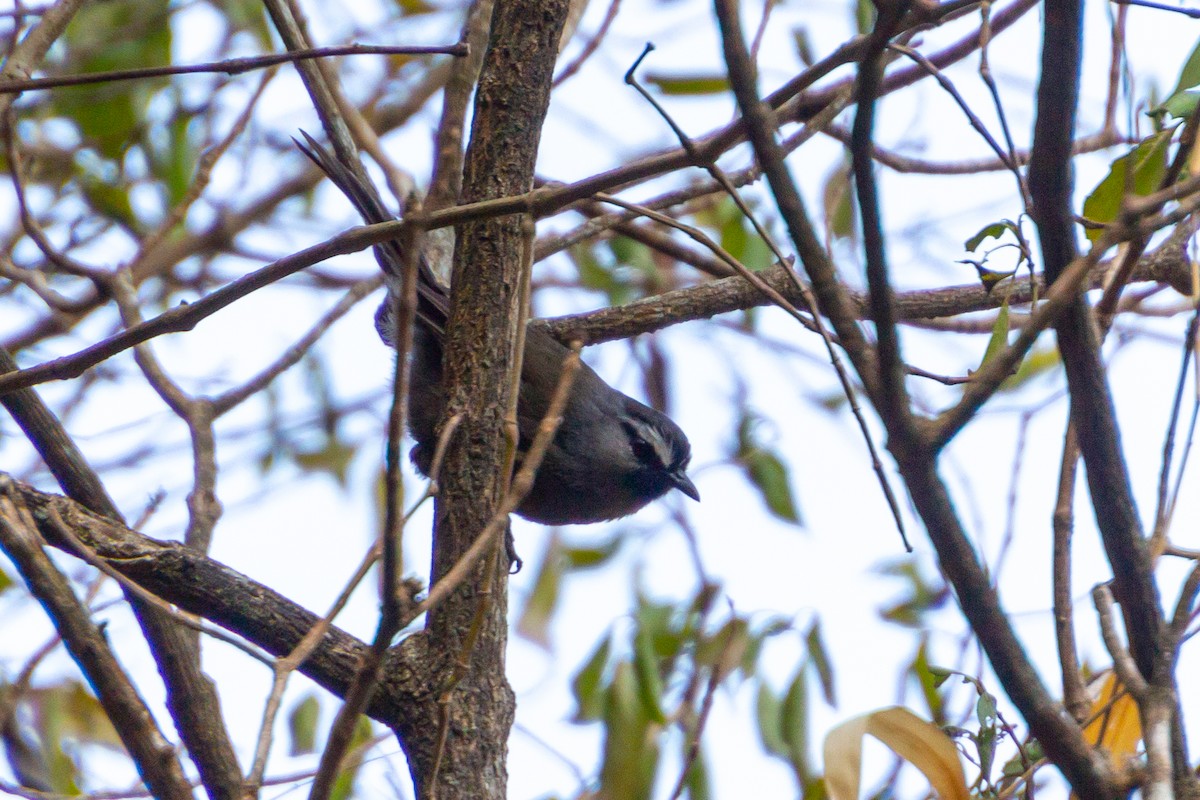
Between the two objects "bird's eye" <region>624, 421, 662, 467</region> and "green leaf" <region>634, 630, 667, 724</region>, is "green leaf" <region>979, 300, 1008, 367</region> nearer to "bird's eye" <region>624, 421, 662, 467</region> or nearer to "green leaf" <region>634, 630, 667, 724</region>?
"green leaf" <region>634, 630, 667, 724</region>

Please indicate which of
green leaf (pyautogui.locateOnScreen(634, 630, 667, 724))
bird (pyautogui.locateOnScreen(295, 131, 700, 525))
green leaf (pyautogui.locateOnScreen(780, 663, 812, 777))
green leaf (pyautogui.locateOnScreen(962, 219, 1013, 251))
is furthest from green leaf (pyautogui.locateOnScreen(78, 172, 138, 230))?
green leaf (pyautogui.locateOnScreen(962, 219, 1013, 251))

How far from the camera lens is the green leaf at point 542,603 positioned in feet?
20.7

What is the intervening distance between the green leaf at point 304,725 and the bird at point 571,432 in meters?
1.43

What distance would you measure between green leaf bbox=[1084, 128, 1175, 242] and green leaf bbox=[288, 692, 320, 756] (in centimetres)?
430

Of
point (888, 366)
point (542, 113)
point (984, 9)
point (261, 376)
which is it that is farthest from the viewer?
point (261, 376)

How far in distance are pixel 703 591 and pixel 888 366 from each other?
4.06 m

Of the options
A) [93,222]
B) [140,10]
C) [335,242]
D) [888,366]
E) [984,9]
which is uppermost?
[140,10]

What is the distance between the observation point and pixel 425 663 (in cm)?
294

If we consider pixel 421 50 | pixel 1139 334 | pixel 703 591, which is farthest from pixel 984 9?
pixel 703 591

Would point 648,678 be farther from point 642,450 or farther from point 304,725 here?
point 304,725

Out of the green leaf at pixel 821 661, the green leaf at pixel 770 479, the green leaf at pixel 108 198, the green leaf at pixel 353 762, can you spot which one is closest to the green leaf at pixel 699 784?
the green leaf at pixel 821 661

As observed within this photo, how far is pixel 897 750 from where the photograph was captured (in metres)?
2.46

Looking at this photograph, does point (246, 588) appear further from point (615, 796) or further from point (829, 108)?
point (829, 108)

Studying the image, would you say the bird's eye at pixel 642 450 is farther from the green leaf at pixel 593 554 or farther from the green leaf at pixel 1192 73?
the green leaf at pixel 1192 73
